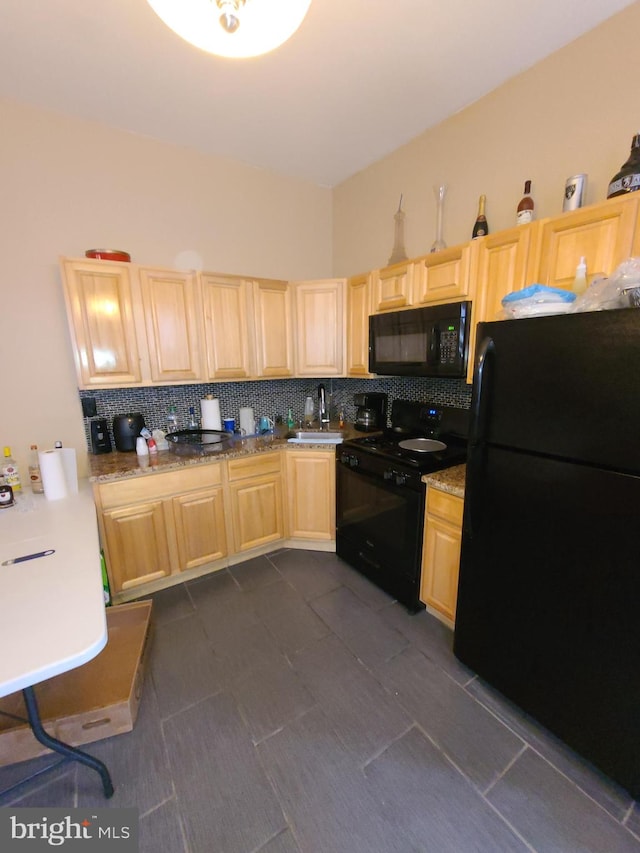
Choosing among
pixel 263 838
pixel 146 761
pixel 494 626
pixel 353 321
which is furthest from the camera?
pixel 353 321

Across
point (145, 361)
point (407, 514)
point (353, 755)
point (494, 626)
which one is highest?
point (145, 361)

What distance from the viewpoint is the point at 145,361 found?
7.41 feet

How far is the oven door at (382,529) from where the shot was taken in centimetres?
197

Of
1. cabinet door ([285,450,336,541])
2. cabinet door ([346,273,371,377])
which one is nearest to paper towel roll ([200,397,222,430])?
cabinet door ([285,450,336,541])

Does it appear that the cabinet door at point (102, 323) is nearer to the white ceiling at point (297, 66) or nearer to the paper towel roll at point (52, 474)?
the paper towel roll at point (52, 474)

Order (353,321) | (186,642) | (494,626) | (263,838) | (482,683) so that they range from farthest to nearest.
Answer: (353,321) < (186,642) < (482,683) < (494,626) < (263,838)

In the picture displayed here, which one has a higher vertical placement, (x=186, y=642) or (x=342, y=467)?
(x=342, y=467)

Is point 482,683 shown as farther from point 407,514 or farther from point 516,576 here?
point 407,514

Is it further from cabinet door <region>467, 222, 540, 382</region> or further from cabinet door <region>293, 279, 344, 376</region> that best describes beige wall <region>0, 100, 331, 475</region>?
cabinet door <region>467, 222, 540, 382</region>

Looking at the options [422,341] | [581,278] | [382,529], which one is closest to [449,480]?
[382,529]

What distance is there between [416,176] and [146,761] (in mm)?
3503

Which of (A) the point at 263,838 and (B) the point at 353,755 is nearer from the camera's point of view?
(A) the point at 263,838

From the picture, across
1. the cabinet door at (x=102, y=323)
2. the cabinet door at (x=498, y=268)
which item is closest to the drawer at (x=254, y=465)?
the cabinet door at (x=102, y=323)

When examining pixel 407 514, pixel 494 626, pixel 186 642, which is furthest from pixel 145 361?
pixel 494 626
